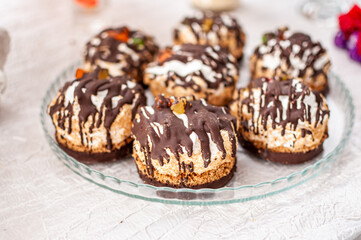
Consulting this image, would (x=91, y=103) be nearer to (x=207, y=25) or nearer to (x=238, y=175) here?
(x=238, y=175)

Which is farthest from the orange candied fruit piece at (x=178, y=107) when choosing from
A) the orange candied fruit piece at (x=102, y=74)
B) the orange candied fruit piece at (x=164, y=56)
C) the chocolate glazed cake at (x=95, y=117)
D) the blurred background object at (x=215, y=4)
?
the blurred background object at (x=215, y=4)

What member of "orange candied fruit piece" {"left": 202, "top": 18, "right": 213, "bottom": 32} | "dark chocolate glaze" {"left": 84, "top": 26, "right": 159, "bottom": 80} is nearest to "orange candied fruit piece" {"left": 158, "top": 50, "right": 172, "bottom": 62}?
"dark chocolate glaze" {"left": 84, "top": 26, "right": 159, "bottom": 80}

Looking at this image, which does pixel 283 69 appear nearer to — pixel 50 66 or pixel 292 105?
pixel 292 105

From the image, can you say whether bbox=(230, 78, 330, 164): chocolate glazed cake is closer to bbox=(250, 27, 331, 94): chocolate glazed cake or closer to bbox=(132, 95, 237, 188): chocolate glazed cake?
bbox=(132, 95, 237, 188): chocolate glazed cake

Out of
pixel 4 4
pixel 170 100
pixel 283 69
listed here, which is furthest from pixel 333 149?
pixel 4 4

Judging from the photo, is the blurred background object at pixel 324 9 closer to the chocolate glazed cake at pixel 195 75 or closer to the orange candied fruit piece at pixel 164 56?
the chocolate glazed cake at pixel 195 75

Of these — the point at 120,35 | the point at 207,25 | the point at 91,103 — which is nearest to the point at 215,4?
the point at 207,25
